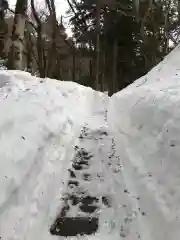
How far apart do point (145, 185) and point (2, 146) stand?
217 centimetres

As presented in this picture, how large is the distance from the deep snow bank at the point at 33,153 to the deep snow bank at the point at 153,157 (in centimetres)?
98

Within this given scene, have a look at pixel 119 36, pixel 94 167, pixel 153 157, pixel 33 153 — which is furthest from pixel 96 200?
pixel 119 36

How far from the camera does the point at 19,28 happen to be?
12.1 meters

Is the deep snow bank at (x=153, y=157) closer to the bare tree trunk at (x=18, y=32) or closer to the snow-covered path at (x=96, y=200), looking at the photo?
the snow-covered path at (x=96, y=200)

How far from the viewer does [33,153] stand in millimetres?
6332

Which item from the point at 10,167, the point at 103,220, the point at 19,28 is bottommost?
the point at 103,220

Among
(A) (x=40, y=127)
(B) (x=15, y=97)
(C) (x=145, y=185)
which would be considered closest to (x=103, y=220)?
(C) (x=145, y=185)

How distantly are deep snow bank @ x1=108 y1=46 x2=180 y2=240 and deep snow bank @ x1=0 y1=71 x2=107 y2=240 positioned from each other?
976 mm

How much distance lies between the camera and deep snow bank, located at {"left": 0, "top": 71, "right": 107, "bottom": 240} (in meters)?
4.67

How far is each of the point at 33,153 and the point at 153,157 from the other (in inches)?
71.0

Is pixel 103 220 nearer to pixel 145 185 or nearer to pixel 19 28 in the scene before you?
pixel 145 185

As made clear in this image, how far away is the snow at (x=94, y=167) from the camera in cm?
458

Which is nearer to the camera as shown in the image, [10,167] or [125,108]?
[10,167]

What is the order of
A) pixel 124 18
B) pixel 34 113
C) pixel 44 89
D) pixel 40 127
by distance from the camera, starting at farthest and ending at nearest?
1. pixel 124 18
2. pixel 44 89
3. pixel 34 113
4. pixel 40 127
